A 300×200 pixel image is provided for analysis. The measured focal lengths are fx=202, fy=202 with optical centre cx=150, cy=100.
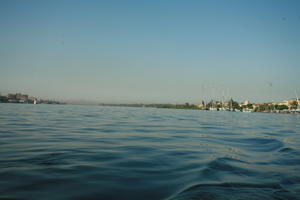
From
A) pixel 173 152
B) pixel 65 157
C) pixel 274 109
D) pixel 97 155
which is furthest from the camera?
pixel 274 109

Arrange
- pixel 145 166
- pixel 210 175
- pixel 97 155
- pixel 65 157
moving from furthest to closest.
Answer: pixel 97 155
pixel 65 157
pixel 145 166
pixel 210 175

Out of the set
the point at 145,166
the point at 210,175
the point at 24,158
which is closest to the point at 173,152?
the point at 145,166

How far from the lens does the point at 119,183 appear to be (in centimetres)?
452

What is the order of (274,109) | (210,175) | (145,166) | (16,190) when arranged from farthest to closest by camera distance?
(274,109), (145,166), (210,175), (16,190)

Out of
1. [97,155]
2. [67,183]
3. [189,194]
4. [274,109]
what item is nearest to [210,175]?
[189,194]

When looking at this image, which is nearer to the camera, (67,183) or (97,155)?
(67,183)

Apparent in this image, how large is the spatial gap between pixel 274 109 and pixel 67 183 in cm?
21100

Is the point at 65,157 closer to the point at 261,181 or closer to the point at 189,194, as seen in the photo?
the point at 189,194

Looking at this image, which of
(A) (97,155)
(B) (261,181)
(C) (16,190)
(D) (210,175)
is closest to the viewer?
(C) (16,190)

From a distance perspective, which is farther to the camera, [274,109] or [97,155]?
[274,109]

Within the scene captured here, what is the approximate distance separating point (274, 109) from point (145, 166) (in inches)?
8218

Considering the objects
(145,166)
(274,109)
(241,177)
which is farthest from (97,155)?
(274,109)

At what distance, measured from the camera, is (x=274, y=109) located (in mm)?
181875

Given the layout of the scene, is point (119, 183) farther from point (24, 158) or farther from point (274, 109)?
point (274, 109)
